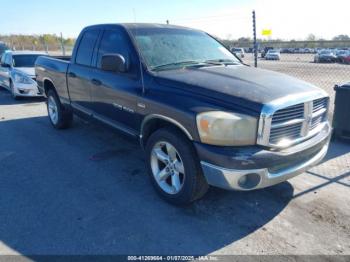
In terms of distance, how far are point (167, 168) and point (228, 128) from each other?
994 mm

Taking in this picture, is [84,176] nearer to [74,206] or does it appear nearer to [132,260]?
[74,206]

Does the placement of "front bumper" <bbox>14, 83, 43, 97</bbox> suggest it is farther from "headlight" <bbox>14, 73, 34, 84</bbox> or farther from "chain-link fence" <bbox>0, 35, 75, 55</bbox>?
"chain-link fence" <bbox>0, 35, 75, 55</bbox>

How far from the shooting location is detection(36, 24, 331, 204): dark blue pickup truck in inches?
112

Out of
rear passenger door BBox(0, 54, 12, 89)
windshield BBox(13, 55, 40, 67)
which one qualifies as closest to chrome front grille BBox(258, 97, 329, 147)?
windshield BBox(13, 55, 40, 67)

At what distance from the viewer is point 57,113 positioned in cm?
636

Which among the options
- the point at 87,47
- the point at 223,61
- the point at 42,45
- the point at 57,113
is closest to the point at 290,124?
the point at 223,61

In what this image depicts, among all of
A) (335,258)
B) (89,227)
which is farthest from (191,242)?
(335,258)

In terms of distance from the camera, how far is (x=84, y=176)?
4.28 m

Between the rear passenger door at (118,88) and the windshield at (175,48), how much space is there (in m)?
0.19

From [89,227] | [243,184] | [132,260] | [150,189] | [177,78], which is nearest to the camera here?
[132,260]

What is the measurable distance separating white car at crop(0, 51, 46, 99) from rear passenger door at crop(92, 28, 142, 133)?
5.22 meters

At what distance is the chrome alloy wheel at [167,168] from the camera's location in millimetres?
3379

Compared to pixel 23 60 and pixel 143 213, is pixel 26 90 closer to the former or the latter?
pixel 23 60

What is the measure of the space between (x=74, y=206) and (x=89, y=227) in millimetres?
490
